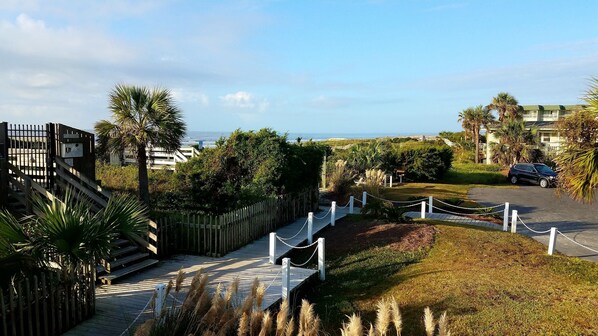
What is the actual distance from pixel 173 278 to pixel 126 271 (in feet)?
3.37

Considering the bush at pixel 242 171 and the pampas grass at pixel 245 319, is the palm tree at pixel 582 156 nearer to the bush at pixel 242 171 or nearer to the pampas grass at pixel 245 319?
the pampas grass at pixel 245 319

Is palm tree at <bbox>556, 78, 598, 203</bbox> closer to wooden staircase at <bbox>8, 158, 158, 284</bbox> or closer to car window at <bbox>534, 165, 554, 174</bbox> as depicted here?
wooden staircase at <bbox>8, 158, 158, 284</bbox>

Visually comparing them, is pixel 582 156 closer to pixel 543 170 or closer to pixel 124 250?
pixel 124 250

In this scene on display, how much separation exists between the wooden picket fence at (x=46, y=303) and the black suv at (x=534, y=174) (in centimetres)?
2889

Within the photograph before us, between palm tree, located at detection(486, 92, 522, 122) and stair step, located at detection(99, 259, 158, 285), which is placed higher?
palm tree, located at detection(486, 92, 522, 122)

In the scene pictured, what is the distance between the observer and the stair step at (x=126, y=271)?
27.1ft

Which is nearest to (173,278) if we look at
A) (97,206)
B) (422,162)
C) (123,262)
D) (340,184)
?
(123,262)

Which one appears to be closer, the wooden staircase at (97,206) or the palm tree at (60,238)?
the palm tree at (60,238)

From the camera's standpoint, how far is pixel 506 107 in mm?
47906

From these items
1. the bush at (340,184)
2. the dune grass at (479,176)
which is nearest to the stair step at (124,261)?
the bush at (340,184)

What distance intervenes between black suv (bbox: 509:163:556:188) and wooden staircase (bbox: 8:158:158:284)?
88.4 ft

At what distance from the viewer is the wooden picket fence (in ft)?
17.5

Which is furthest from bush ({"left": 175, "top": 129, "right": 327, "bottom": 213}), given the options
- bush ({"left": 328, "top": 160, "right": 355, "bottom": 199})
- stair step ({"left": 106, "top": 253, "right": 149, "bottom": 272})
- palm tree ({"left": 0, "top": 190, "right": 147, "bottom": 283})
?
palm tree ({"left": 0, "top": 190, "right": 147, "bottom": 283})

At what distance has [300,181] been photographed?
52.7ft
